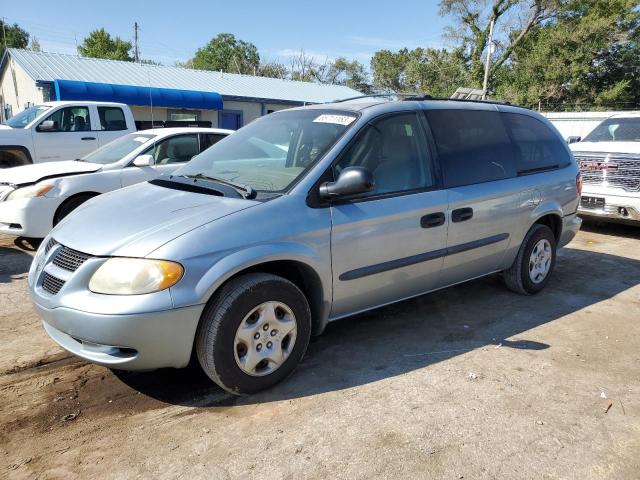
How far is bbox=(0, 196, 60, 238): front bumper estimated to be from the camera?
602cm

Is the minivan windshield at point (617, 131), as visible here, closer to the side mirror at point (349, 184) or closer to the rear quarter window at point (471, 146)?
the rear quarter window at point (471, 146)

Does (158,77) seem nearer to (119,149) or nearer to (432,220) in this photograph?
(119,149)

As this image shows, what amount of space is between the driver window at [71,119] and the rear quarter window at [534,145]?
26.8 ft

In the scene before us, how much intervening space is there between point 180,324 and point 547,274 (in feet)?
12.8

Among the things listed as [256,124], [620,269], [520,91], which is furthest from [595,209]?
[520,91]

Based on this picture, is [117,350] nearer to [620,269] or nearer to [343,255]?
[343,255]

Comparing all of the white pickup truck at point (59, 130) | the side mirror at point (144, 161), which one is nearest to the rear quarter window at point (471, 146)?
→ the side mirror at point (144, 161)

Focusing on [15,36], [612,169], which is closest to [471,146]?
[612,169]

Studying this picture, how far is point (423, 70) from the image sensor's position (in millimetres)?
43906

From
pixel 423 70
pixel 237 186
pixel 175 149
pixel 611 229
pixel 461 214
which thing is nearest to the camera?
pixel 237 186

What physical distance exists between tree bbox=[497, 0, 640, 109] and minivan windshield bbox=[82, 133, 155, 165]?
31.2 m

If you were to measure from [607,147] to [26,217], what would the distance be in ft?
27.5

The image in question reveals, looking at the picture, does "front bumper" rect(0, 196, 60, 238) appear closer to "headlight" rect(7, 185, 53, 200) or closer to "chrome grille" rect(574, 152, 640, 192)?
"headlight" rect(7, 185, 53, 200)

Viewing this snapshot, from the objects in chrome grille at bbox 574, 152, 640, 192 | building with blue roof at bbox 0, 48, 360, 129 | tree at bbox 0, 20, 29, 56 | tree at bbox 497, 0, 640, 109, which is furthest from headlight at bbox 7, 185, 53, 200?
tree at bbox 0, 20, 29, 56
